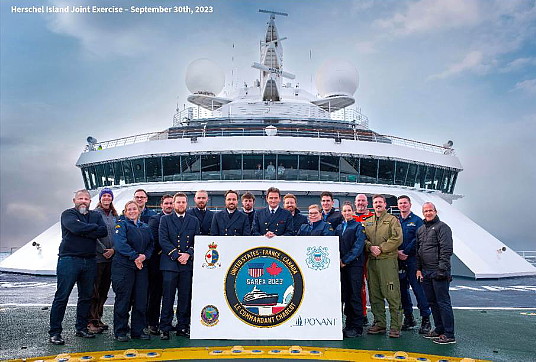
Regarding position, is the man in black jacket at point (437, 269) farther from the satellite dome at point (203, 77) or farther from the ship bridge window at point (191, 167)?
the satellite dome at point (203, 77)

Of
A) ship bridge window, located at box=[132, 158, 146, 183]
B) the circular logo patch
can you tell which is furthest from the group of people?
ship bridge window, located at box=[132, 158, 146, 183]

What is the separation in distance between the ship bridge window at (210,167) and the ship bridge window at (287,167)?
296 centimetres

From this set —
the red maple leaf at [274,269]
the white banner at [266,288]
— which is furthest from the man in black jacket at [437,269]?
the red maple leaf at [274,269]

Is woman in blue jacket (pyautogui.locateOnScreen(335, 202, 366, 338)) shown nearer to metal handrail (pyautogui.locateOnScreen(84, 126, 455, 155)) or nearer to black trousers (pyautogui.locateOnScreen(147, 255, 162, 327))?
black trousers (pyautogui.locateOnScreen(147, 255, 162, 327))

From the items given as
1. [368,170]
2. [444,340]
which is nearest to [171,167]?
[368,170]

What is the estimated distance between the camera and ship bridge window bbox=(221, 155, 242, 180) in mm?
21594

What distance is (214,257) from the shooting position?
6344mm

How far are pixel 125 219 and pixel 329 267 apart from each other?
9.78 feet

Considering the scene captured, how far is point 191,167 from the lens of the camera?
22078 mm

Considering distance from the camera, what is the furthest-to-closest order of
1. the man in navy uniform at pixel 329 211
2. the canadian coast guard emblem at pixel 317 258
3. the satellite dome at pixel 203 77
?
the satellite dome at pixel 203 77
the man in navy uniform at pixel 329 211
the canadian coast guard emblem at pixel 317 258

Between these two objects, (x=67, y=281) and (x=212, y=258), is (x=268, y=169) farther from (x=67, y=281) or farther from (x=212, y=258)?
(x=67, y=281)

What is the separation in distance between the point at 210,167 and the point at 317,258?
1597 centimetres

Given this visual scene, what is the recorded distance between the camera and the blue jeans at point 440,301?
20.4ft

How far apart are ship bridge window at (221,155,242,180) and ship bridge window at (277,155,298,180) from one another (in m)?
1.90
